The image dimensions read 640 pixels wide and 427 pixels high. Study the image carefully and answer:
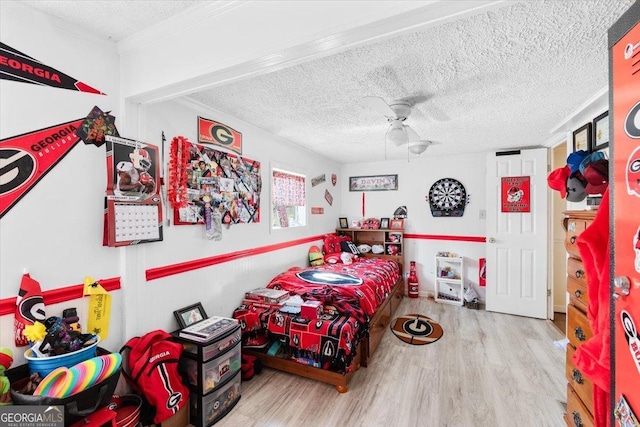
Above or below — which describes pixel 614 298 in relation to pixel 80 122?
below

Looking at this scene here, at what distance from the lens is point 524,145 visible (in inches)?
144

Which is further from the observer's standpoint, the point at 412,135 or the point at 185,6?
the point at 412,135

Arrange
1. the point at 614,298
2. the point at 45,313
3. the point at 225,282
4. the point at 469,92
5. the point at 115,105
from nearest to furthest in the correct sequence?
1. the point at 614,298
2. the point at 45,313
3. the point at 115,105
4. the point at 469,92
5. the point at 225,282

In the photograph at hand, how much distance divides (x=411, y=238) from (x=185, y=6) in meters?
4.31

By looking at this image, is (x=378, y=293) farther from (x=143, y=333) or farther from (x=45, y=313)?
(x=45, y=313)

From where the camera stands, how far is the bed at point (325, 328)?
7.17 feet

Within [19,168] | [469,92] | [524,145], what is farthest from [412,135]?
[19,168]

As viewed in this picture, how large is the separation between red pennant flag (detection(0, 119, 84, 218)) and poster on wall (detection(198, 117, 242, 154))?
0.93 meters

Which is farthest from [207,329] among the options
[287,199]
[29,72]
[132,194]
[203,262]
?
[287,199]

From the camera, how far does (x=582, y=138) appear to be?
2566 mm

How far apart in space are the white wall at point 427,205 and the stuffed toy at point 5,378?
4490 millimetres

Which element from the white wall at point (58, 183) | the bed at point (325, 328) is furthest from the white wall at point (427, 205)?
the white wall at point (58, 183)

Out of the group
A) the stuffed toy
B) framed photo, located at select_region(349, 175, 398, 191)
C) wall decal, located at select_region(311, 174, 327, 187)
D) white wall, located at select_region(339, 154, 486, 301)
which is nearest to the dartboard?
white wall, located at select_region(339, 154, 486, 301)

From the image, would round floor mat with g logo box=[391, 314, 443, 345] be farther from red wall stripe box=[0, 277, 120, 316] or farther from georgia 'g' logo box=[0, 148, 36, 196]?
georgia 'g' logo box=[0, 148, 36, 196]
